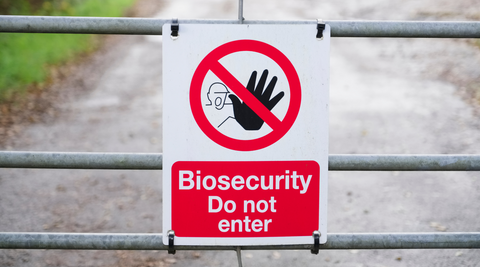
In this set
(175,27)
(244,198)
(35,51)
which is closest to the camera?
(175,27)

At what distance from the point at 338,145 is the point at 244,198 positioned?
4.43 metres

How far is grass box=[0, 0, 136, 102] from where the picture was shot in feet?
29.8

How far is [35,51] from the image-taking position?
1061 centimetres

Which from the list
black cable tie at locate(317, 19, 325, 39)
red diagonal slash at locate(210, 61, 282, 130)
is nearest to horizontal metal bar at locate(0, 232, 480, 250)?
red diagonal slash at locate(210, 61, 282, 130)

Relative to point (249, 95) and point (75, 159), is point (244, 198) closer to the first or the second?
point (249, 95)

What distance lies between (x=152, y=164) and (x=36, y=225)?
2736mm

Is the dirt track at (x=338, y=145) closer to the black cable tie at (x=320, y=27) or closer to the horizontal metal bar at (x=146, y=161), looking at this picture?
the horizontal metal bar at (x=146, y=161)

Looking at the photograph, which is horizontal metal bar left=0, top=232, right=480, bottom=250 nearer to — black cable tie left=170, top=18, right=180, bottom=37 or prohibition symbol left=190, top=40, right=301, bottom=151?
prohibition symbol left=190, top=40, right=301, bottom=151

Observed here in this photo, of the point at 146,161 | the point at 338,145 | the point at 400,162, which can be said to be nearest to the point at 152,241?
the point at 146,161

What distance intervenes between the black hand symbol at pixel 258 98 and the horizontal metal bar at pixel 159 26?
245 mm

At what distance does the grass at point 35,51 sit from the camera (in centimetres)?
909

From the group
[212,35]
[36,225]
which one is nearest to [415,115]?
[36,225]

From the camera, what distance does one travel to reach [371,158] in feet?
6.89

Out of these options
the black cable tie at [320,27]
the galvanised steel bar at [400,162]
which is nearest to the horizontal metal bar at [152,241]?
the galvanised steel bar at [400,162]
